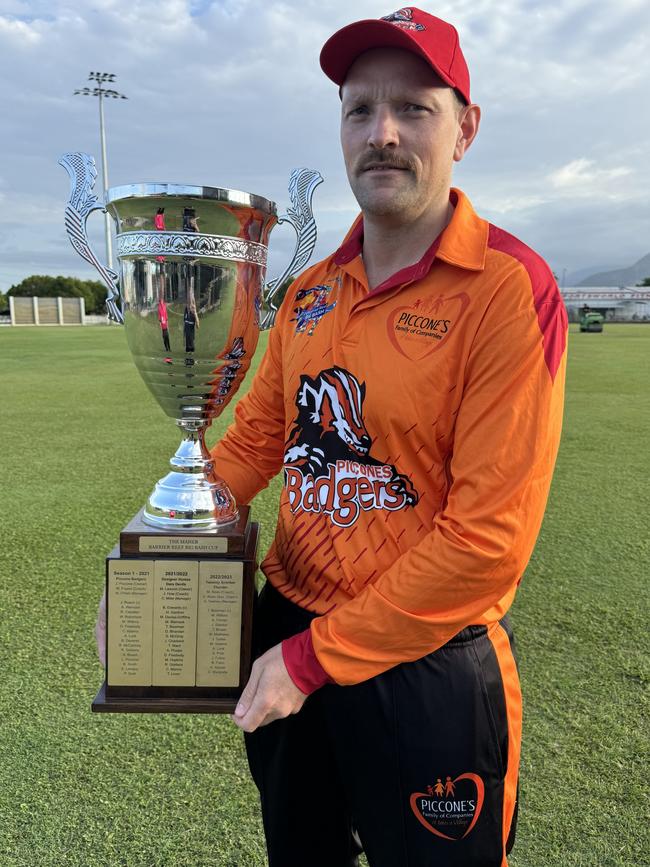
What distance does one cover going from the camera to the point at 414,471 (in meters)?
1.21

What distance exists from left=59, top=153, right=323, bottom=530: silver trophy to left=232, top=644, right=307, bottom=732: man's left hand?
305 mm

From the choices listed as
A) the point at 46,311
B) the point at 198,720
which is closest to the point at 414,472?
the point at 198,720

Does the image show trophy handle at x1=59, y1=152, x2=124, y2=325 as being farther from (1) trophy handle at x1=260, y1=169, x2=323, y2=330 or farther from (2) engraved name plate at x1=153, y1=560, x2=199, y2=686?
(2) engraved name plate at x1=153, y1=560, x2=199, y2=686

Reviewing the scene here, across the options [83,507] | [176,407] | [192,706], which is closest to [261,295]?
[176,407]

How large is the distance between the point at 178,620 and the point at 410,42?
1.07 meters

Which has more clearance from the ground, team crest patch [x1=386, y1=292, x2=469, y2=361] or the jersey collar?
the jersey collar

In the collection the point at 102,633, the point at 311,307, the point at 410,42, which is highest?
the point at 410,42

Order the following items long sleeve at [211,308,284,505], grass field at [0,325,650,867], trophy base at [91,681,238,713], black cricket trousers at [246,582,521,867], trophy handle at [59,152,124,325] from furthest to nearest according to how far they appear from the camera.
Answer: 1. grass field at [0,325,650,867]
2. long sleeve at [211,308,284,505]
3. trophy handle at [59,152,124,325]
4. trophy base at [91,681,238,713]
5. black cricket trousers at [246,582,521,867]

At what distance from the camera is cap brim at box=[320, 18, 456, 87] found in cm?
112

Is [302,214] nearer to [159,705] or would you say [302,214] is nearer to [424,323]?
[424,323]

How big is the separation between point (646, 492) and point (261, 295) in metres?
4.08

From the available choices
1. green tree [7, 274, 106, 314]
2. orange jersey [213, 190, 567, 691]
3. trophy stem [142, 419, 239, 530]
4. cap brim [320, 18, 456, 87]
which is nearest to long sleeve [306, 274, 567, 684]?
orange jersey [213, 190, 567, 691]

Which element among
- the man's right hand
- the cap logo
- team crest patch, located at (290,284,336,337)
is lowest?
the man's right hand

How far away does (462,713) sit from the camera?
3.94ft
